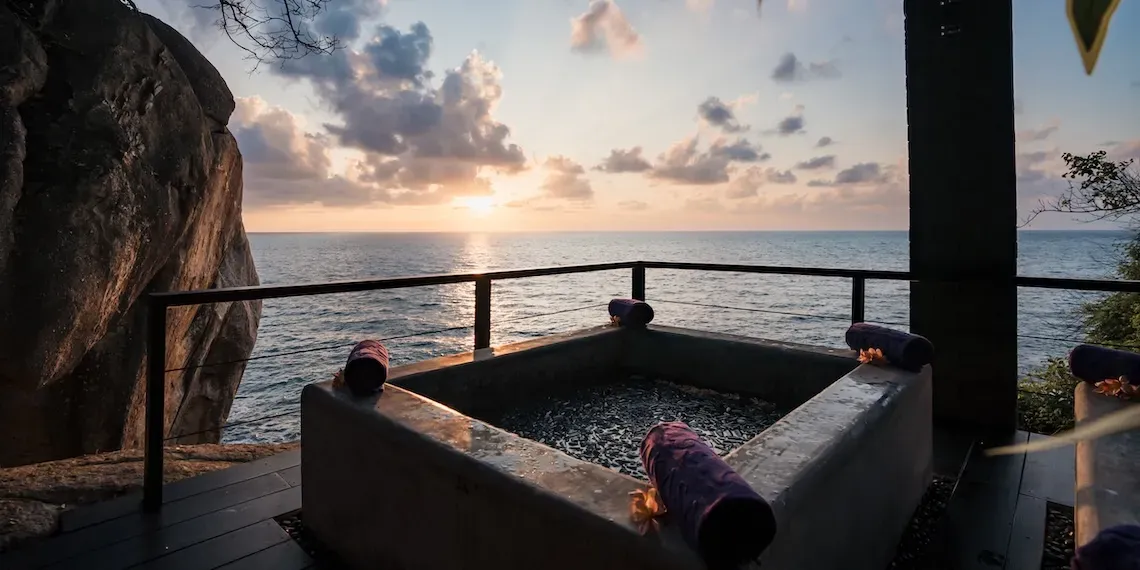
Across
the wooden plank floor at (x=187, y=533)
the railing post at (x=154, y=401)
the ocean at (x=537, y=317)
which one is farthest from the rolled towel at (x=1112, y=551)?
the ocean at (x=537, y=317)

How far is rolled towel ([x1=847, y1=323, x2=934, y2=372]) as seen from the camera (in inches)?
87.9

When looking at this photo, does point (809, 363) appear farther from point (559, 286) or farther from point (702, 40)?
point (559, 286)

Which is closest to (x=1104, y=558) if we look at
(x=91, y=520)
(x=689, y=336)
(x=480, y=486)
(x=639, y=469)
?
(x=480, y=486)

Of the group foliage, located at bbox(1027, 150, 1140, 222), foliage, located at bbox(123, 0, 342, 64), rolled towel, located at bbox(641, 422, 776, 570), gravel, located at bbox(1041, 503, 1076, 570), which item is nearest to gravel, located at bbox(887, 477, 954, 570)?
gravel, located at bbox(1041, 503, 1076, 570)

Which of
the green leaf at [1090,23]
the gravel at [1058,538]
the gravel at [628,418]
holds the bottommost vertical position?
the gravel at [1058,538]

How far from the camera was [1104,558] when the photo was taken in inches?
39.6

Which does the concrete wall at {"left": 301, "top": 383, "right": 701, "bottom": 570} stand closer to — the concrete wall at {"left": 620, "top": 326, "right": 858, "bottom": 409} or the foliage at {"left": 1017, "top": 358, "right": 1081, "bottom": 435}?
the concrete wall at {"left": 620, "top": 326, "right": 858, "bottom": 409}

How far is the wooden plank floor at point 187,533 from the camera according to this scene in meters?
1.82

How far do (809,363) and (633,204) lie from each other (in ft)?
74.2

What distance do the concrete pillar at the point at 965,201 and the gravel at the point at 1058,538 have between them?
0.89 m

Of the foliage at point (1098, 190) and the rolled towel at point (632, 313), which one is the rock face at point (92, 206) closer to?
the rolled towel at point (632, 313)

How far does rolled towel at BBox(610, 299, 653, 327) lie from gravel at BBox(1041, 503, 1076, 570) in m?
1.99

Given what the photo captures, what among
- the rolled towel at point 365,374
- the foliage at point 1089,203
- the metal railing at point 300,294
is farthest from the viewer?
the foliage at point 1089,203

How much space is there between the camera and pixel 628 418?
2801mm
